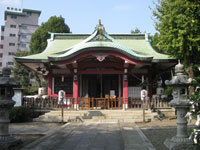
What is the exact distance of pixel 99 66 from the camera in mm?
17578

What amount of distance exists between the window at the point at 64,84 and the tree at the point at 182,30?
27.6 feet

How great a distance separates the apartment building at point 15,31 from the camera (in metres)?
61.6

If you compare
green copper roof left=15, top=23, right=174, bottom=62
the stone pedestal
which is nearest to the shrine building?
green copper roof left=15, top=23, right=174, bottom=62

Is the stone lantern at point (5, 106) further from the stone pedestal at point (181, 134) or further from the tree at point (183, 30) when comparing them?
the tree at point (183, 30)

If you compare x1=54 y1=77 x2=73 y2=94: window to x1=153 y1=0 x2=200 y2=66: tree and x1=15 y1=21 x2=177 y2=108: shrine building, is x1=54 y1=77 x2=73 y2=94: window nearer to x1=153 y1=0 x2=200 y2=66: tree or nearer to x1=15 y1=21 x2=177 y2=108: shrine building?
x1=15 y1=21 x2=177 y2=108: shrine building

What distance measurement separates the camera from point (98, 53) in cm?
1600

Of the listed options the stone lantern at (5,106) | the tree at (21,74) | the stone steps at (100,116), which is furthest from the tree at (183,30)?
the tree at (21,74)

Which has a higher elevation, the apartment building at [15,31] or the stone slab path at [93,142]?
the apartment building at [15,31]

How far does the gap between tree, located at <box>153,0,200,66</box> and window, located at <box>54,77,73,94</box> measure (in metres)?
8.43

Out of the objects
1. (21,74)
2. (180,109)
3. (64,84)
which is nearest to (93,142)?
(180,109)

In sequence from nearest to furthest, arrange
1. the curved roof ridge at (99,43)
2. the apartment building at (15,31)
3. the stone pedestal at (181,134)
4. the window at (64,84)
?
the stone pedestal at (181,134), the curved roof ridge at (99,43), the window at (64,84), the apartment building at (15,31)

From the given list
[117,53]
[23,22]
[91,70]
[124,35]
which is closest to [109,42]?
[117,53]

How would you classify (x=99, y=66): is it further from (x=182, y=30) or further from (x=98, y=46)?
(x=182, y=30)

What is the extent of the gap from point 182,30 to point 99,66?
7.08m
